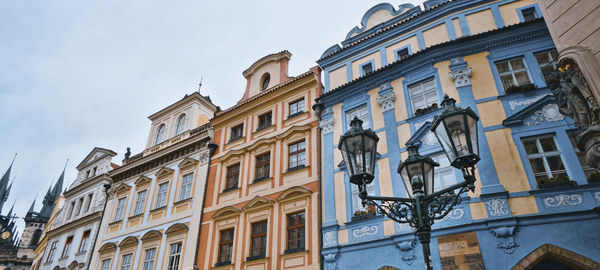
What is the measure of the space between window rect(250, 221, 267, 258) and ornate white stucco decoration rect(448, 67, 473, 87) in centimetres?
912

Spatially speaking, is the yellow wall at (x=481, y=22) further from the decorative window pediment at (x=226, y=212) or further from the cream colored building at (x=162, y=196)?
the cream colored building at (x=162, y=196)

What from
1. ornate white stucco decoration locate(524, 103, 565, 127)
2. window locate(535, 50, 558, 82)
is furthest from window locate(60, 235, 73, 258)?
window locate(535, 50, 558, 82)

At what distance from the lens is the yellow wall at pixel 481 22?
43.2ft

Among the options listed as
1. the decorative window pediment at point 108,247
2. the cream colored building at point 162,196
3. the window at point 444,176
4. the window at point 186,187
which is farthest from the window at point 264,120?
the decorative window pediment at point 108,247

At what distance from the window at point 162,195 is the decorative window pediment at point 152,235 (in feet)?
5.09

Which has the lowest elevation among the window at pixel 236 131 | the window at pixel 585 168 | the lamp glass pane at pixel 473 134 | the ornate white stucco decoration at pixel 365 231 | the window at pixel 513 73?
the lamp glass pane at pixel 473 134

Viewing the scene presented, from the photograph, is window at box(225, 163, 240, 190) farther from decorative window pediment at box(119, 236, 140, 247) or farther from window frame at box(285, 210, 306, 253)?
decorative window pediment at box(119, 236, 140, 247)

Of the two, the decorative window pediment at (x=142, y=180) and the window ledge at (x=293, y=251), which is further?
the decorative window pediment at (x=142, y=180)

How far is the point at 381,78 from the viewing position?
46.6 ft

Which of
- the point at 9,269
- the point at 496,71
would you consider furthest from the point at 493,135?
the point at 9,269

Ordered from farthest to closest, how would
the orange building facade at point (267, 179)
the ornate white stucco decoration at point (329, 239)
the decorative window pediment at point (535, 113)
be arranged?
the orange building facade at point (267, 179) < the ornate white stucco decoration at point (329, 239) < the decorative window pediment at point (535, 113)

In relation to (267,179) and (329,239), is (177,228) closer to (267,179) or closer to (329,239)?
(267,179)

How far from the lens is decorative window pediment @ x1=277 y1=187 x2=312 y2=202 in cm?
1390

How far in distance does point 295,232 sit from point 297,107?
6.01 m
